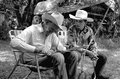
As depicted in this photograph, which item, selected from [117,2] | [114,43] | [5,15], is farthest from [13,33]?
[117,2]

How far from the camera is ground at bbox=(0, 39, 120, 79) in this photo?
3.88 metres

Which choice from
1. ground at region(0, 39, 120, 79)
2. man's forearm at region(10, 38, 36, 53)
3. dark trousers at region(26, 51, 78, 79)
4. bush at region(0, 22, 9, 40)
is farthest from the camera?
bush at region(0, 22, 9, 40)

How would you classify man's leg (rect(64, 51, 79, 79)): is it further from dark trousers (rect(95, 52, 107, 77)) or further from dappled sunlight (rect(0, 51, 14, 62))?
dappled sunlight (rect(0, 51, 14, 62))

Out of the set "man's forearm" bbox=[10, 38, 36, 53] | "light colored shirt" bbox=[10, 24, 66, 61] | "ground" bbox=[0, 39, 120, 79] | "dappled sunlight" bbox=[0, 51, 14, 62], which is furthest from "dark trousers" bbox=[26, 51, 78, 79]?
"dappled sunlight" bbox=[0, 51, 14, 62]

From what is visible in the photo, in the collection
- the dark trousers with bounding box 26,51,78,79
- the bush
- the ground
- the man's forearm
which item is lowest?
the ground

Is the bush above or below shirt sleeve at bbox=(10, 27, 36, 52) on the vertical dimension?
below

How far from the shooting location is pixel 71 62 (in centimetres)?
296

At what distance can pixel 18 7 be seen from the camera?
791cm

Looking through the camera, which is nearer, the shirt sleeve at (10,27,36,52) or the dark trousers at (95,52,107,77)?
the shirt sleeve at (10,27,36,52)

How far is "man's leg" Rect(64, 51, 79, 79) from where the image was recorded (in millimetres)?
2943

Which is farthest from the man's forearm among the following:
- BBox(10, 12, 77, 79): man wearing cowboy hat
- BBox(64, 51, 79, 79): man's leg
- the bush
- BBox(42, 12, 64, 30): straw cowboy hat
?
the bush

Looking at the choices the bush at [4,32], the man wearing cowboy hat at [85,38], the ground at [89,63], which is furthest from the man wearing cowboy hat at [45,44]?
the bush at [4,32]

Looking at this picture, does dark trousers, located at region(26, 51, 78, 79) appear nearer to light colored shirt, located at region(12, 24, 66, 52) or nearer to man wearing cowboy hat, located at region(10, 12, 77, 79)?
man wearing cowboy hat, located at region(10, 12, 77, 79)

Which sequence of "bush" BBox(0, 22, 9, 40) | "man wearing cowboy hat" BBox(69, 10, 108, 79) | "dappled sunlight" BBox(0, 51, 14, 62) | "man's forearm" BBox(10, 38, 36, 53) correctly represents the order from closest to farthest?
"man's forearm" BBox(10, 38, 36, 53)
"man wearing cowboy hat" BBox(69, 10, 108, 79)
"dappled sunlight" BBox(0, 51, 14, 62)
"bush" BBox(0, 22, 9, 40)
